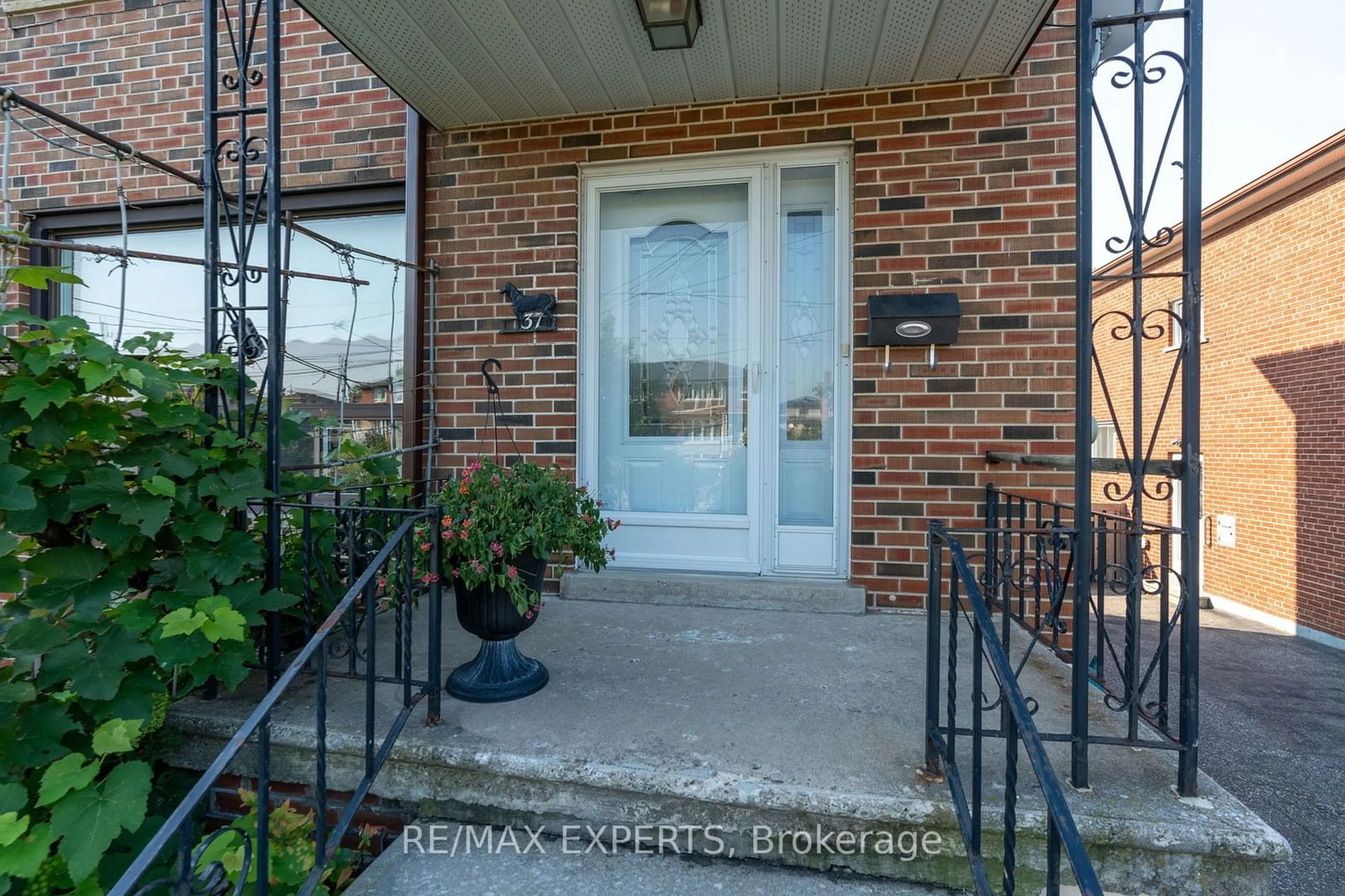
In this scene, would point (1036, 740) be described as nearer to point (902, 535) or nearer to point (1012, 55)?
point (902, 535)

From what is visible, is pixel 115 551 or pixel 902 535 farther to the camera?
pixel 902 535

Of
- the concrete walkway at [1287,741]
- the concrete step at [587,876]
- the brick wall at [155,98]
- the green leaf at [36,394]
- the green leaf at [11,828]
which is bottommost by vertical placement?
the concrete walkway at [1287,741]

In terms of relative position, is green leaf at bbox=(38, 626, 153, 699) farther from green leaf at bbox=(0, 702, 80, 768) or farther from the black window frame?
the black window frame

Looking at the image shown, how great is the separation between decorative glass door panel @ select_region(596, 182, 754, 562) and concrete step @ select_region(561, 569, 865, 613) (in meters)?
0.22

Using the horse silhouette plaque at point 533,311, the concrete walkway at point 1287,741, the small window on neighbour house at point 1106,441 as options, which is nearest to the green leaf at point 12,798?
the horse silhouette plaque at point 533,311

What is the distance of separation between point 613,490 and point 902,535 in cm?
153

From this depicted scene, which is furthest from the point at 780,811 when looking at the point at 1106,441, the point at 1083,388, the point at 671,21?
the point at 1106,441

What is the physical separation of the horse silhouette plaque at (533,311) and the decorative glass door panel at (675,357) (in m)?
0.31

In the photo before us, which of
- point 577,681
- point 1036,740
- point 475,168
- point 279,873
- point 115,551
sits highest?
point 475,168

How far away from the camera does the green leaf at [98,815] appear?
55.8 inches

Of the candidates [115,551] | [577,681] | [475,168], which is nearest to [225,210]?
[115,551]

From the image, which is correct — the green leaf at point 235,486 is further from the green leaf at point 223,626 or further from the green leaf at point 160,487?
the green leaf at point 223,626

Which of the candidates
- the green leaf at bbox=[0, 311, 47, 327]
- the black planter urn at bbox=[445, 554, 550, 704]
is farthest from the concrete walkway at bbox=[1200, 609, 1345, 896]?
the green leaf at bbox=[0, 311, 47, 327]

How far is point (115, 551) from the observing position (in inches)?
71.6
